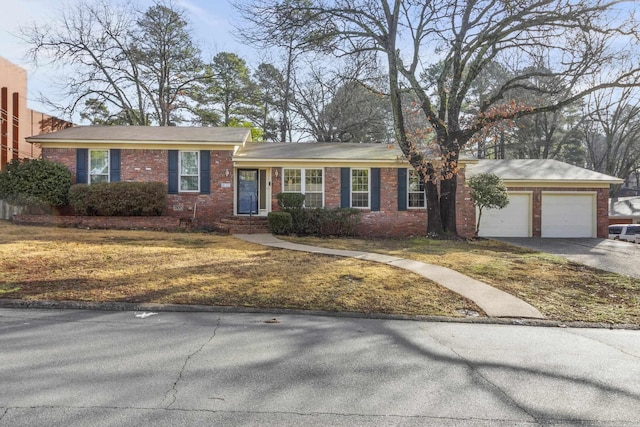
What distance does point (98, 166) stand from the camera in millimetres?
16391

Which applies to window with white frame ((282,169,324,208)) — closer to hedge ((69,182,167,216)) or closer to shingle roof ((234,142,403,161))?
shingle roof ((234,142,403,161))

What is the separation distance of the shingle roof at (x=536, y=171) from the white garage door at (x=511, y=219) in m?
0.97

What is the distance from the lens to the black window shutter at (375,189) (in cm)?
1684

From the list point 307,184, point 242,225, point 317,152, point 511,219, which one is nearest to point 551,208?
point 511,219

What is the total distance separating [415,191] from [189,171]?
934 cm

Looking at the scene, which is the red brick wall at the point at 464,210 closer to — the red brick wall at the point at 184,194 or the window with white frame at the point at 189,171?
the red brick wall at the point at 184,194

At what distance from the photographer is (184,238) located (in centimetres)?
1266

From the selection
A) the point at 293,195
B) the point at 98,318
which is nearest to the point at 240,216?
the point at 293,195

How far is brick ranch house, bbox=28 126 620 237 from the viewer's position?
16281mm

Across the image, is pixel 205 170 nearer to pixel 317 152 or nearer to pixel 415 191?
pixel 317 152

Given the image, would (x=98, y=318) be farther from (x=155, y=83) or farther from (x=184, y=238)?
(x=155, y=83)

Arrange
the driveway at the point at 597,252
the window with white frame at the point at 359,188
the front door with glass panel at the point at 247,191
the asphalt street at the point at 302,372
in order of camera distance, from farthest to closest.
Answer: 1. the front door with glass panel at the point at 247,191
2. the window with white frame at the point at 359,188
3. the driveway at the point at 597,252
4. the asphalt street at the point at 302,372

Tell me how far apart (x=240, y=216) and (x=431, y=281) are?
33.0ft

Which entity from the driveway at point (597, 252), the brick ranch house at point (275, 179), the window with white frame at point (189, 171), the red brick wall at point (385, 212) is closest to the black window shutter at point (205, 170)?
the brick ranch house at point (275, 179)
